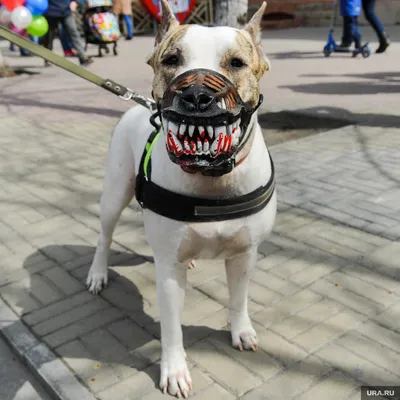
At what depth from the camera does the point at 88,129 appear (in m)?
7.90

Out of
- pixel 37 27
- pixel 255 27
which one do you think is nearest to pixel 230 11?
pixel 255 27

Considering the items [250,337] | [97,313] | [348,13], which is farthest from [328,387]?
[348,13]

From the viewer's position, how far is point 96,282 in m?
3.70

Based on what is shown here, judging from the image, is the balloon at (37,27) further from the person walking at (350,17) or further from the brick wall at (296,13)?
the brick wall at (296,13)

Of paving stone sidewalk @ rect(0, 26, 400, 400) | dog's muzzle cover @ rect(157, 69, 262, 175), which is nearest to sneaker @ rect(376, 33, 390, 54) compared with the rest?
paving stone sidewalk @ rect(0, 26, 400, 400)

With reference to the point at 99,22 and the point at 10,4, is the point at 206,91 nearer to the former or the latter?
the point at 10,4

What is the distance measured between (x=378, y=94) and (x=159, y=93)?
7876 millimetres

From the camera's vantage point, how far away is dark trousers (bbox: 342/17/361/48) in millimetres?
12000

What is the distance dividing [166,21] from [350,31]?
11406 millimetres

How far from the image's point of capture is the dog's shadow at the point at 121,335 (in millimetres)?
2914

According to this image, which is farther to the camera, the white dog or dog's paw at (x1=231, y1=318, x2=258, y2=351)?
dog's paw at (x1=231, y1=318, x2=258, y2=351)

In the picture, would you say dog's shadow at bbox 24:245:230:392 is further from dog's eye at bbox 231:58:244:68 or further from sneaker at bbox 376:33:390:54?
sneaker at bbox 376:33:390:54

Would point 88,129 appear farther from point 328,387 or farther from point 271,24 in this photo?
point 271,24

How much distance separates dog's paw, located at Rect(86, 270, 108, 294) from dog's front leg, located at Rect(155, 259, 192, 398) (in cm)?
107
